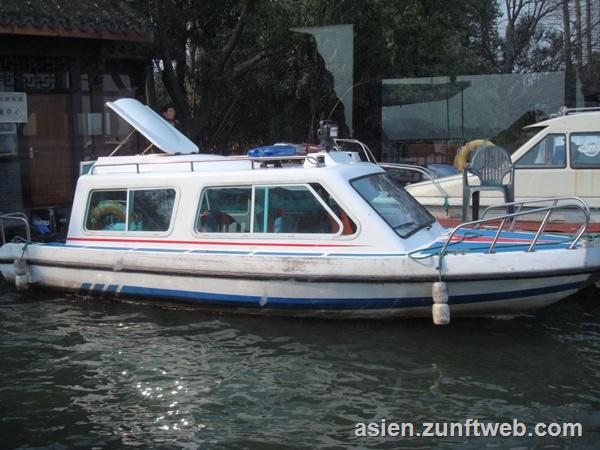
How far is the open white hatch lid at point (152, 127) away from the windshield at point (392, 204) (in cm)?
256

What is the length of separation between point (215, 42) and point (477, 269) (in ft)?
33.8

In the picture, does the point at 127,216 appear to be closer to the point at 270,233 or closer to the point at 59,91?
the point at 270,233

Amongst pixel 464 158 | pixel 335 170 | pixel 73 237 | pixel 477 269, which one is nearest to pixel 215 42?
pixel 464 158

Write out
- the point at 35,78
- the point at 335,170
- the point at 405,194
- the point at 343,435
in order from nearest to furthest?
the point at 343,435, the point at 335,170, the point at 405,194, the point at 35,78

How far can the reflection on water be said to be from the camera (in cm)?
505

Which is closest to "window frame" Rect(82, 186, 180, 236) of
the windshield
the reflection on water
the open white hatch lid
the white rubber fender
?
the open white hatch lid

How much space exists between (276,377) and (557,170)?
5.23m

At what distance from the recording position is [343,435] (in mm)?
4934

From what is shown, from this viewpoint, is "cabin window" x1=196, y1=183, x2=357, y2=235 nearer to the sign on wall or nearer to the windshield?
the windshield

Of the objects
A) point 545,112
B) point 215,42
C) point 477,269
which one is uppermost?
point 215,42

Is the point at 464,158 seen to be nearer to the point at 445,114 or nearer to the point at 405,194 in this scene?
the point at 405,194

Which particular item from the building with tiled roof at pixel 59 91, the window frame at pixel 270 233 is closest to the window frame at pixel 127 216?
the window frame at pixel 270 233

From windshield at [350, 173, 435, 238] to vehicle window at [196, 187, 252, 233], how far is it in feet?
3.85

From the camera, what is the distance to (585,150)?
30.5 ft
